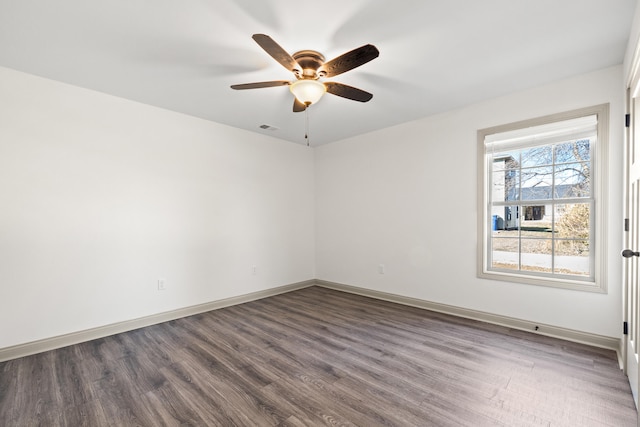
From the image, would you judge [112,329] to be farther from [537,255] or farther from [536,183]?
[536,183]

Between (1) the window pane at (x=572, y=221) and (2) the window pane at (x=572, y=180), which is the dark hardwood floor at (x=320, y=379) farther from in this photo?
(2) the window pane at (x=572, y=180)

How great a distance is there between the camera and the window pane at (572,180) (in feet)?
9.50

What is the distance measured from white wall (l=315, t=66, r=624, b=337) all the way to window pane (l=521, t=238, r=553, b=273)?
0.26 meters

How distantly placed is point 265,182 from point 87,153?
2.29 metres

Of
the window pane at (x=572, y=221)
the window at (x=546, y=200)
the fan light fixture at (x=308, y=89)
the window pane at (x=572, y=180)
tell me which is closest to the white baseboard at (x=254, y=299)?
the window at (x=546, y=200)

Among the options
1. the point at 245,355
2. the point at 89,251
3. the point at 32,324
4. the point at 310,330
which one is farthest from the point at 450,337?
the point at 32,324

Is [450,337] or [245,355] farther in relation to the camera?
[450,337]

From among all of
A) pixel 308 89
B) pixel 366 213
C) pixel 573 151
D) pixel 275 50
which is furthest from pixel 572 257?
pixel 275 50

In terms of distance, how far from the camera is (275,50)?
185 cm

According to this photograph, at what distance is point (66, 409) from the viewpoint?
6.21ft

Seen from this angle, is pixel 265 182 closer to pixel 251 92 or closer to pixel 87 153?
pixel 251 92

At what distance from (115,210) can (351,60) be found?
9.69 feet

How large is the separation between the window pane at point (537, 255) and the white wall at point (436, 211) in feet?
0.86

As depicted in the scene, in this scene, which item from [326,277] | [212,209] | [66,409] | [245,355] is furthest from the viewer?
[326,277]
